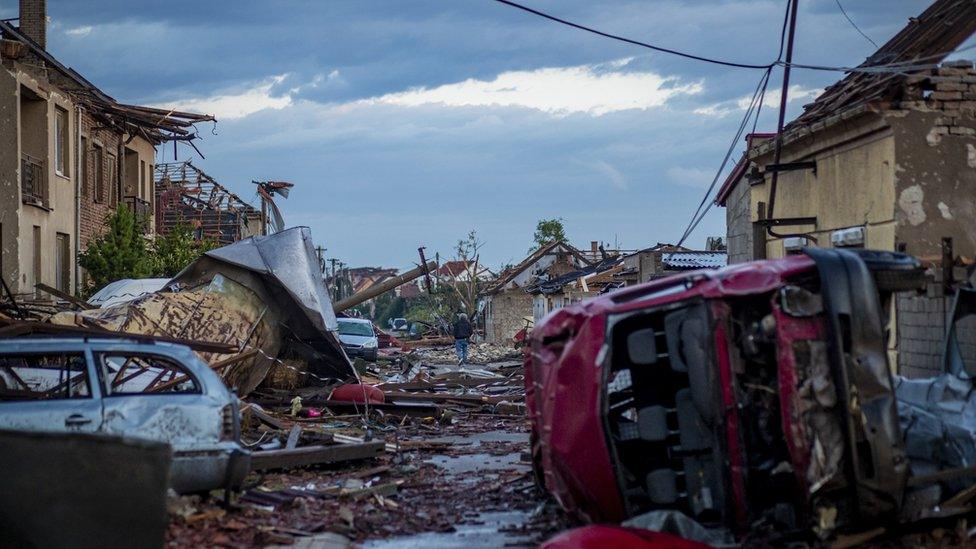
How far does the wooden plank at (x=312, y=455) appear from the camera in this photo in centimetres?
1281

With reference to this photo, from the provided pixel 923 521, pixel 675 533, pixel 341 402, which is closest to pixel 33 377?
pixel 341 402

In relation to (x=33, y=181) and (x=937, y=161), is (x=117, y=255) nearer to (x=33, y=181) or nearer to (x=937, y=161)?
(x=33, y=181)

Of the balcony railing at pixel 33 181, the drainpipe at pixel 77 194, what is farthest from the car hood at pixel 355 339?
the balcony railing at pixel 33 181

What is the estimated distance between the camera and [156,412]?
9.94m

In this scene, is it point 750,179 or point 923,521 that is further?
point 750,179

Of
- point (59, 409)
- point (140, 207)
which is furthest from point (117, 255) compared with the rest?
point (59, 409)

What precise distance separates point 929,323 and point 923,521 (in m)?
5.08

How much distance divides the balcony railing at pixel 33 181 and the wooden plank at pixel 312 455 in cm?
1719

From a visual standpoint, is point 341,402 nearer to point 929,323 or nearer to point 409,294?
point 929,323

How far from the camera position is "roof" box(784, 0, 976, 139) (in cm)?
1580

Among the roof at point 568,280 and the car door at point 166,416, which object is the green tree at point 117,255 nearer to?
the car door at point 166,416

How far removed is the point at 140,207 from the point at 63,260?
24.6 feet

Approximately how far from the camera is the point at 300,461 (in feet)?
43.5

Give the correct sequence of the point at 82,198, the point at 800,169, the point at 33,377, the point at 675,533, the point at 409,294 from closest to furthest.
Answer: the point at 675,533
the point at 33,377
the point at 800,169
the point at 82,198
the point at 409,294
